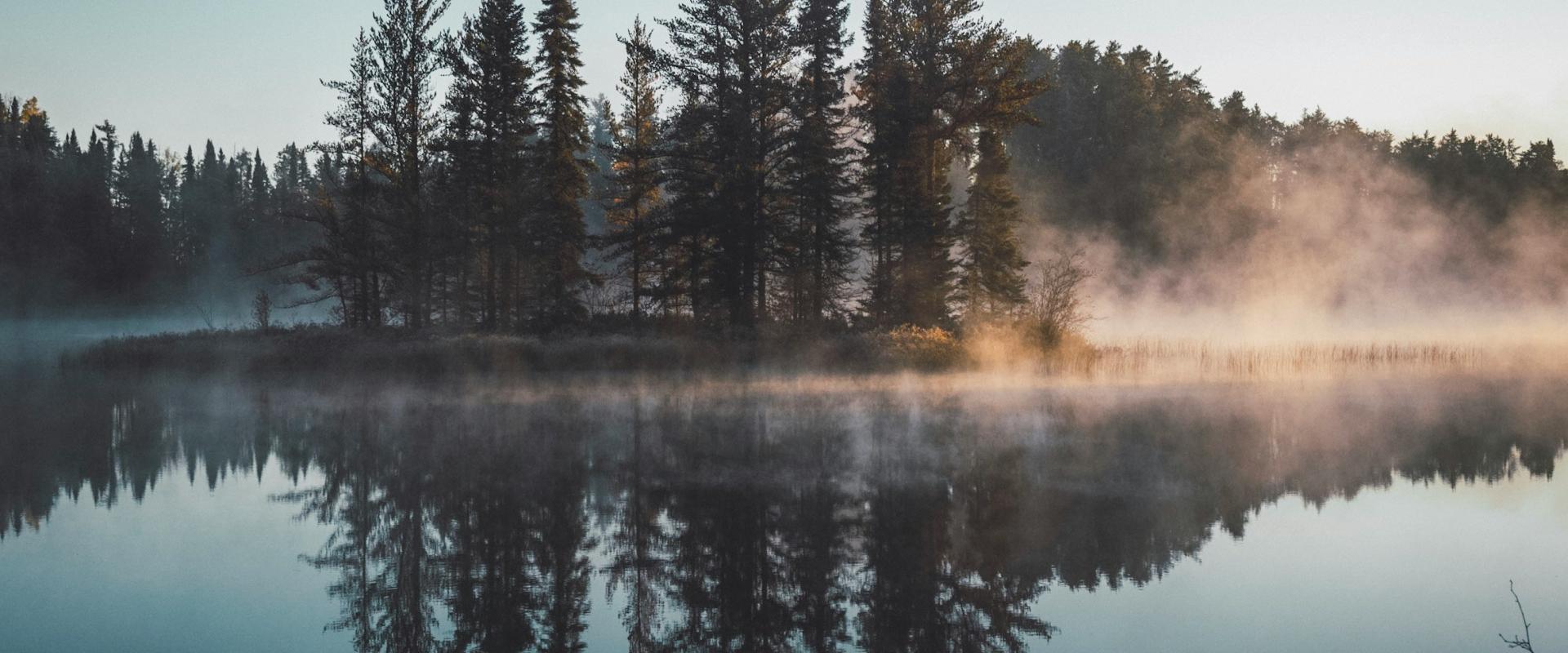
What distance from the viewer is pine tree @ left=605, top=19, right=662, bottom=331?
34.9 m

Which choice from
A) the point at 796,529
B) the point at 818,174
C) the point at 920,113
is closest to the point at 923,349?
the point at 818,174

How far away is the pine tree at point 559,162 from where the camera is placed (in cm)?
3603

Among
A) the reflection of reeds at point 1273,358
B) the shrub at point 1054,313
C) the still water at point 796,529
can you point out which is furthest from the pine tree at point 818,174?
the still water at point 796,529

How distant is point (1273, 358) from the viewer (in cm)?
3127

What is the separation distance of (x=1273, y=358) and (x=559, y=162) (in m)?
26.1

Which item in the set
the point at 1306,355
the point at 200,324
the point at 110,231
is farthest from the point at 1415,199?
Result: the point at 110,231

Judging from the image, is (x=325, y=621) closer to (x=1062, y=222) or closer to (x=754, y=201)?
(x=754, y=201)

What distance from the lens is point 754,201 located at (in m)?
33.4

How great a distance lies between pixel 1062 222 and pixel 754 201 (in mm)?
39174

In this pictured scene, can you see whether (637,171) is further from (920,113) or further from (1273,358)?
(1273,358)

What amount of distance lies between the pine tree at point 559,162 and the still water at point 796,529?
15.4 metres

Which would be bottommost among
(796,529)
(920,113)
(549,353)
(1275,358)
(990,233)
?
(796,529)

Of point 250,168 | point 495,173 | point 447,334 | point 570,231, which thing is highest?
point 250,168

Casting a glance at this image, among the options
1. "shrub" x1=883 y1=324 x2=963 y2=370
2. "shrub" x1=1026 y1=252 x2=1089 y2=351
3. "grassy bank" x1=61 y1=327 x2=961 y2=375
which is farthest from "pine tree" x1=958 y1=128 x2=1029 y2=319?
"grassy bank" x1=61 y1=327 x2=961 y2=375
